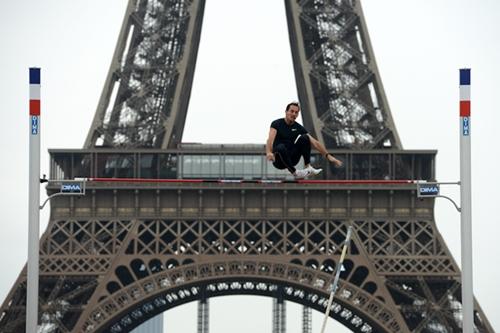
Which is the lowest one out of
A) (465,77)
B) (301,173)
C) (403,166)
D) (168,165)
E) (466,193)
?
(466,193)

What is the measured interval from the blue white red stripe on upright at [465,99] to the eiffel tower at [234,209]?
176ft

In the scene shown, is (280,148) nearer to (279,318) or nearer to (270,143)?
(270,143)

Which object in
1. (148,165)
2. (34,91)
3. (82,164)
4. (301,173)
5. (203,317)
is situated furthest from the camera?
(203,317)

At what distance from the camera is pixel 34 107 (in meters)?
36.6

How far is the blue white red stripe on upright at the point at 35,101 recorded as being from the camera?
36.6m

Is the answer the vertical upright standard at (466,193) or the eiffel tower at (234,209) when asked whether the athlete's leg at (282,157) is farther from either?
the eiffel tower at (234,209)

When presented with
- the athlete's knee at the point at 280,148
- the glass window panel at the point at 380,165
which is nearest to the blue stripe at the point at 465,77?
the athlete's knee at the point at 280,148

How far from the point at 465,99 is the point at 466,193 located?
216 cm

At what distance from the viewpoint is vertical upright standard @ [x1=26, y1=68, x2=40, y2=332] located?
1443 inches

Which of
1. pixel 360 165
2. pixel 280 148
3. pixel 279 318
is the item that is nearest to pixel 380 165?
pixel 360 165

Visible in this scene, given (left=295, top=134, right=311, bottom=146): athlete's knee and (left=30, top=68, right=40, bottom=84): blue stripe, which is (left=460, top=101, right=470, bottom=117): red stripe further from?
(left=30, top=68, right=40, bottom=84): blue stripe

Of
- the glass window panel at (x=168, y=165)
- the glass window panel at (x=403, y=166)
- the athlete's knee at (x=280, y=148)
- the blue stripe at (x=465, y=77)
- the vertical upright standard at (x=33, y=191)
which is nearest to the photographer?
the athlete's knee at (x=280, y=148)

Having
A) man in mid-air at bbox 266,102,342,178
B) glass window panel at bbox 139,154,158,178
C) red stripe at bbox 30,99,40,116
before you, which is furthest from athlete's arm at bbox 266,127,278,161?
glass window panel at bbox 139,154,158,178

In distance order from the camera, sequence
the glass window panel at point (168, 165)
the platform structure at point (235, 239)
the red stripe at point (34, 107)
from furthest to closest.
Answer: the glass window panel at point (168, 165)
the platform structure at point (235, 239)
the red stripe at point (34, 107)
